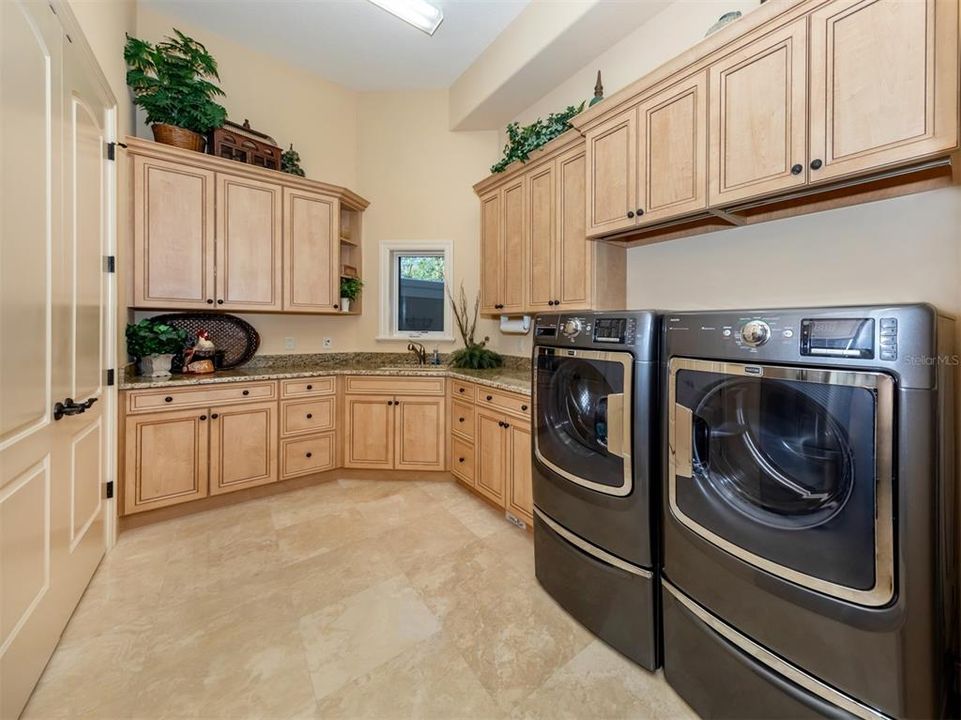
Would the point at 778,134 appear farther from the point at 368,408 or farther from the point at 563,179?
the point at 368,408

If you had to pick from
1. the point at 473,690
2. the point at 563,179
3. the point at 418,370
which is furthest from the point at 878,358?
the point at 418,370

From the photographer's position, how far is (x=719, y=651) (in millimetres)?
1210

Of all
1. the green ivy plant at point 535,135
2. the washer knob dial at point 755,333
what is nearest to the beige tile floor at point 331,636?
the washer knob dial at point 755,333

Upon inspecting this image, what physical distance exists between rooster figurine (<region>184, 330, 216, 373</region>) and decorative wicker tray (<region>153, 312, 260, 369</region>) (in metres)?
0.16

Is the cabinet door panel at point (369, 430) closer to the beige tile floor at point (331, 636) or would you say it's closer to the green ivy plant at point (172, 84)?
the beige tile floor at point (331, 636)

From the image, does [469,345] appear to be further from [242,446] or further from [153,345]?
[153,345]

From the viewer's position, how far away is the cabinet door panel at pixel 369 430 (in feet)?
10.6

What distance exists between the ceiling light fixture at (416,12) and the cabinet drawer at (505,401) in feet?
7.93

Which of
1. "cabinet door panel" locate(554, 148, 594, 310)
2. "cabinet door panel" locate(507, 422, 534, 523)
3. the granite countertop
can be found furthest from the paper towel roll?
"cabinet door panel" locate(507, 422, 534, 523)

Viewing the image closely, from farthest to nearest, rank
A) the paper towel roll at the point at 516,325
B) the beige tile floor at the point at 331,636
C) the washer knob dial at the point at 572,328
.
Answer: the paper towel roll at the point at 516,325 < the washer knob dial at the point at 572,328 < the beige tile floor at the point at 331,636

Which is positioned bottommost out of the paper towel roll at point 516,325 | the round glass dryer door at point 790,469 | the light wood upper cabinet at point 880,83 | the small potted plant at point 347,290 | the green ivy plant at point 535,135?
the round glass dryer door at point 790,469

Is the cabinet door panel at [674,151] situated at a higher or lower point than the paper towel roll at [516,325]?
higher

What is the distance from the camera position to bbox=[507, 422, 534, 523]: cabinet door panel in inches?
94.4

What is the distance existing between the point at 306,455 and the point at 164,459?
88 centimetres
